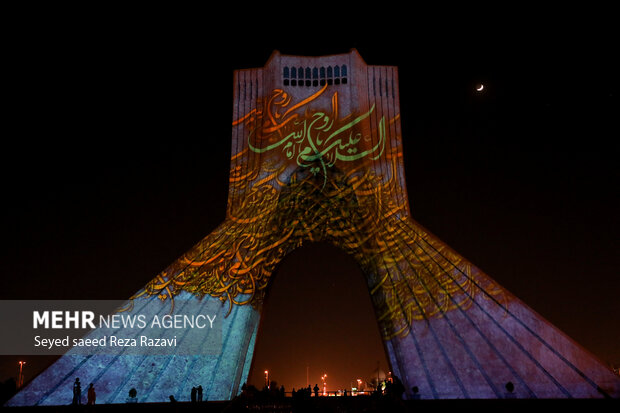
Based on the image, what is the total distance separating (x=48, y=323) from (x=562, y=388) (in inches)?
401

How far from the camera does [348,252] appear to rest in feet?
Result: 48.8

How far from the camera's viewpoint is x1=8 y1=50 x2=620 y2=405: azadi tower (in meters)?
9.54

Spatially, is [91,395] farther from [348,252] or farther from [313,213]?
[348,252]

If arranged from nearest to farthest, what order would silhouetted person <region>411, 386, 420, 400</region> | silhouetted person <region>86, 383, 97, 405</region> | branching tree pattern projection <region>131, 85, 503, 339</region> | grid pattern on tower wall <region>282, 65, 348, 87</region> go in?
silhouetted person <region>86, 383, 97, 405</region> < silhouetted person <region>411, 386, 420, 400</region> < branching tree pattern projection <region>131, 85, 503, 339</region> < grid pattern on tower wall <region>282, 65, 348, 87</region>

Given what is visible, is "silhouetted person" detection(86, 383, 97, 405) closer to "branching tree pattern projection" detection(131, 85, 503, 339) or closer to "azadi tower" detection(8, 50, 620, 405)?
"azadi tower" detection(8, 50, 620, 405)

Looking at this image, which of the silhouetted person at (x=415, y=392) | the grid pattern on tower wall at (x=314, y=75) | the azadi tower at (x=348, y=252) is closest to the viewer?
the azadi tower at (x=348, y=252)

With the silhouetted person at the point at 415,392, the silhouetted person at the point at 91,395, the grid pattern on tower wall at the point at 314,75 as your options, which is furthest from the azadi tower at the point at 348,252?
the silhouetted person at the point at 91,395

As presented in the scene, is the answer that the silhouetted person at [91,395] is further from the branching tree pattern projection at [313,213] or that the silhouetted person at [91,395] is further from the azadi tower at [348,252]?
the branching tree pattern projection at [313,213]

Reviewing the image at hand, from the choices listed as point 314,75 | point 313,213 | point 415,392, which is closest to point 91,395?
point 415,392

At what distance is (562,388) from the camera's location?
28.6 feet

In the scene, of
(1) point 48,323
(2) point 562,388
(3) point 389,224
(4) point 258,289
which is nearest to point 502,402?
(2) point 562,388

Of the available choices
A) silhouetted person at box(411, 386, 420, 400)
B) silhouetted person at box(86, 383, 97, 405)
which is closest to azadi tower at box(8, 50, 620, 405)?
silhouetted person at box(411, 386, 420, 400)

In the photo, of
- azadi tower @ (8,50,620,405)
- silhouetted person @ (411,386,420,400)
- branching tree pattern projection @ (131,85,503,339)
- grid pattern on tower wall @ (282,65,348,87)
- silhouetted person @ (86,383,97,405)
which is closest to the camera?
silhouetted person @ (86,383,97,405)

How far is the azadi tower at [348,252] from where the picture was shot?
9.54m
